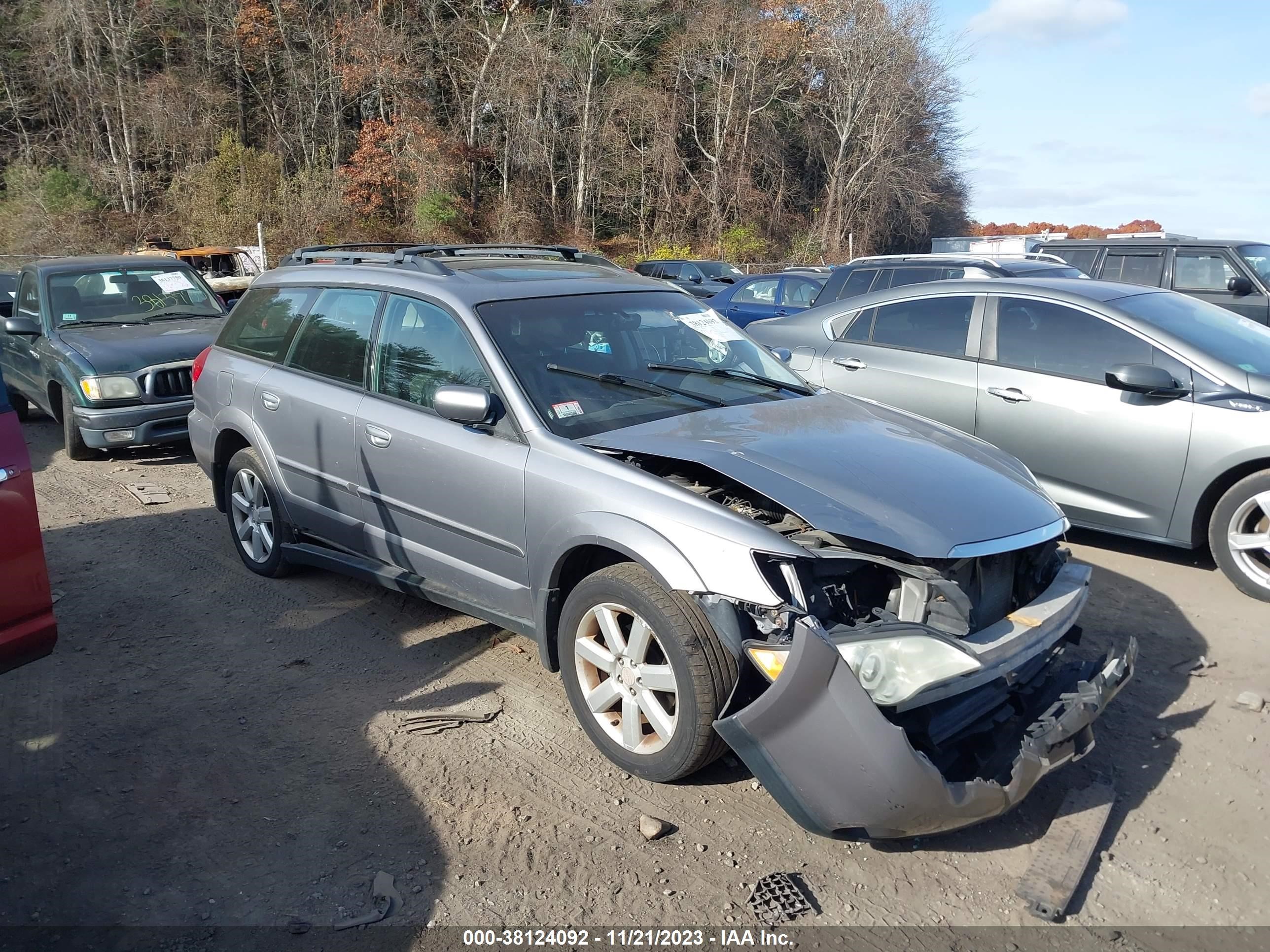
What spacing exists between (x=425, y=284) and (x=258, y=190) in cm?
3085

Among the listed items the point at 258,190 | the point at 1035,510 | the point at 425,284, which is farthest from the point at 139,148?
the point at 1035,510

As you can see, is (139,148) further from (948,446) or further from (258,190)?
(948,446)

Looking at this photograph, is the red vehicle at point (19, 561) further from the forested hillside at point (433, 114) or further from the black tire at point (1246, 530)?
Result: the forested hillside at point (433, 114)

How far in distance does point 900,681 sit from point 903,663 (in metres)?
0.06

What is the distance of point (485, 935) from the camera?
2.79 m

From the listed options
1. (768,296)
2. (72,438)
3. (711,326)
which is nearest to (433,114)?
(768,296)

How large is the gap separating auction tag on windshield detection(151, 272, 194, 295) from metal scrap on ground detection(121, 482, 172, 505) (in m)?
2.75

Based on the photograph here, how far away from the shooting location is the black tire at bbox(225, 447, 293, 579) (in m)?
5.38

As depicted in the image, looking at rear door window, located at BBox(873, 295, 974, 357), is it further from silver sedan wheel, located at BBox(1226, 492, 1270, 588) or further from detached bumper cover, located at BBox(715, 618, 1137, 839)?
detached bumper cover, located at BBox(715, 618, 1137, 839)

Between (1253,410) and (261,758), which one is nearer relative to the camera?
(261,758)

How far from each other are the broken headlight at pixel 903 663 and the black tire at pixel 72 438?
26.0ft

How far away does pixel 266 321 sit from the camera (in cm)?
563

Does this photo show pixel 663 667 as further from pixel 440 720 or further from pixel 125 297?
pixel 125 297

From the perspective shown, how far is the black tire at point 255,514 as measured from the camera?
212 inches
